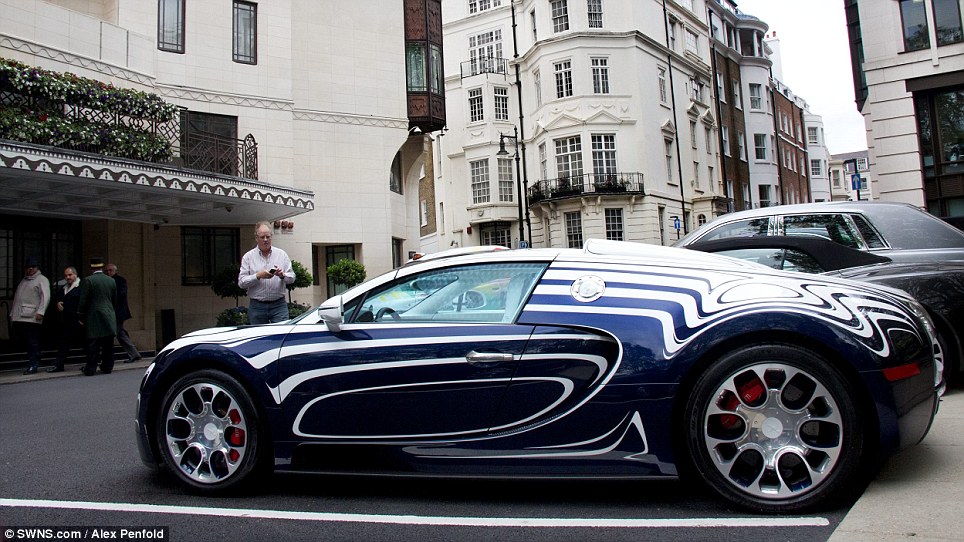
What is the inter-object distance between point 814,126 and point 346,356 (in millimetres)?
77659

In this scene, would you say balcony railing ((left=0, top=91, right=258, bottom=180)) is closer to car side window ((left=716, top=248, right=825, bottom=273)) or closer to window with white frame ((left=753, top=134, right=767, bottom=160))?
car side window ((left=716, top=248, right=825, bottom=273))

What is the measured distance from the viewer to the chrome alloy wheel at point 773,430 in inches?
128

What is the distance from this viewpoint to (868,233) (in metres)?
6.66

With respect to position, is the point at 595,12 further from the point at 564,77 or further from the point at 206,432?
the point at 206,432

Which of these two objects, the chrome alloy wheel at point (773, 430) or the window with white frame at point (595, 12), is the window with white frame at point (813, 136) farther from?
the chrome alloy wheel at point (773, 430)

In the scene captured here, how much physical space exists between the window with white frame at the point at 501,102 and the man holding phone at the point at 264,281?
35971 mm

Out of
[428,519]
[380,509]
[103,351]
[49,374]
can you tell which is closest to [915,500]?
[428,519]

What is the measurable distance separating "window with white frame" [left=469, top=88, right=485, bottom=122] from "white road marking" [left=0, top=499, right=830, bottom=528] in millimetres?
39873

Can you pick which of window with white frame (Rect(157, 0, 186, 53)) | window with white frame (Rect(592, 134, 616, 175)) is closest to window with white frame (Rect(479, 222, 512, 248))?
window with white frame (Rect(592, 134, 616, 175))

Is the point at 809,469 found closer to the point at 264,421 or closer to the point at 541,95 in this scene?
the point at 264,421

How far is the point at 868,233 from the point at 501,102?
1458 inches

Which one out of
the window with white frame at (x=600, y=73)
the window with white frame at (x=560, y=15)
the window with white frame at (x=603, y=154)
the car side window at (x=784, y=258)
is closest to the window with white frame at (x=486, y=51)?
the window with white frame at (x=560, y=15)

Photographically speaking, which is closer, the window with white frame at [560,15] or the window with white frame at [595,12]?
the window with white frame at [595,12]

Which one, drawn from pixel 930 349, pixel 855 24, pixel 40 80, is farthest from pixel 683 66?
pixel 930 349
